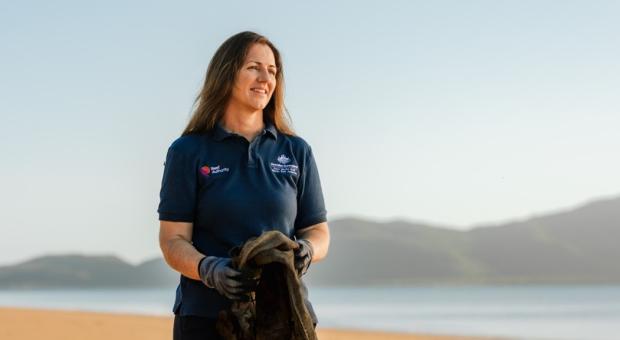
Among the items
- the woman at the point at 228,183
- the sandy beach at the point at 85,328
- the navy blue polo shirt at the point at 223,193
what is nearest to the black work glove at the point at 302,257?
the woman at the point at 228,183

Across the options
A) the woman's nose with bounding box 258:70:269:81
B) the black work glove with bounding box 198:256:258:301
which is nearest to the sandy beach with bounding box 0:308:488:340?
the woman's nose with bounding box 258:70:269:81

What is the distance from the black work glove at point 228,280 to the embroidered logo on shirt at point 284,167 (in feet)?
1.35

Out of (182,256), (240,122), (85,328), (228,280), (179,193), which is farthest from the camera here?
(85,328)

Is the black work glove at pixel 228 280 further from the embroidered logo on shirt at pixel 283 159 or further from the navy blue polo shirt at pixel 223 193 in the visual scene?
the embroidered logo on shirt at pixel 283 159

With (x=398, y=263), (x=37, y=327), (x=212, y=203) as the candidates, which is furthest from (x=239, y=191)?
(x=398, y=263)

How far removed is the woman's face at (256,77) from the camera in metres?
2.51

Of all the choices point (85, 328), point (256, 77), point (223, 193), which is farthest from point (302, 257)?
point (85, 328)

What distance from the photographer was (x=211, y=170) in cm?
250

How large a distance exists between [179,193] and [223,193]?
5.1 inches

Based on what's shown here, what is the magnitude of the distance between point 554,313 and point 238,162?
894 inches

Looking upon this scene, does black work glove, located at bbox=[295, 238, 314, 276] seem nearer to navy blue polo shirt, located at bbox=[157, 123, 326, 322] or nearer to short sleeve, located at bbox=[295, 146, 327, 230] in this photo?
navy blue polo shirt, located at bbox=[157, 123, 326, 322]

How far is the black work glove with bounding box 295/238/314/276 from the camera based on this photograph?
2.24 metres

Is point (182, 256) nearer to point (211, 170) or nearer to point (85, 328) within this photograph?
point (211, 170)

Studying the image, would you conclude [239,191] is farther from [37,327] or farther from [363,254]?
[363,254]
